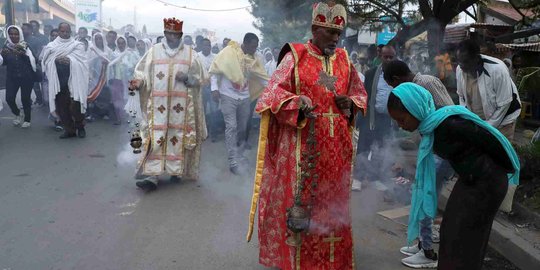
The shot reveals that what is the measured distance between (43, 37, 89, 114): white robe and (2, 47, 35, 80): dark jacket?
1.34 ft

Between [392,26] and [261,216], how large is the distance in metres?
5.80

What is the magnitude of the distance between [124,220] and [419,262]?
283 centimetres

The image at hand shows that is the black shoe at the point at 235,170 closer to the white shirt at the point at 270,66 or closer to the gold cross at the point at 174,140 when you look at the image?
the gold cross at the point at 174,140

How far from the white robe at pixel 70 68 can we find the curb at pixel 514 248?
7310 millimetres

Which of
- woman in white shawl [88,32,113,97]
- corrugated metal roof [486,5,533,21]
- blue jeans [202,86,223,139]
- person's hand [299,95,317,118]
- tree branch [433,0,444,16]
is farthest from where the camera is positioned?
corrugated metal roof [486,5,533,21]

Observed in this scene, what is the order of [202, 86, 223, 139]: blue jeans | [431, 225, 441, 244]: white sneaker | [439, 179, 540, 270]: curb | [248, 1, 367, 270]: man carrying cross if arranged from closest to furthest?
[248, 1, 367, 270]: man carrying cross, [439, 179, 540, 270]: curb, [431, 225, 441, 244]: white sneaker, [202, 86, 223, 139]: blue jeans

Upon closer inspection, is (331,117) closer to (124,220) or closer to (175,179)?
(124,220)

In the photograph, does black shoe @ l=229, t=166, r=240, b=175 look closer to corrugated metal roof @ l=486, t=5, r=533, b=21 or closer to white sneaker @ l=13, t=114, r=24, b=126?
white sneaker @ l=13, t=114, r=24, b=126

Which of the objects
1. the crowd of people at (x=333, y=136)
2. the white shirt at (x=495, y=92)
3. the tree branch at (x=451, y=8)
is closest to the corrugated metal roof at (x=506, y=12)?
the tree branch at (x=451, y=8)

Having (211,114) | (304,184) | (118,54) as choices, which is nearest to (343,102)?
(304,184)

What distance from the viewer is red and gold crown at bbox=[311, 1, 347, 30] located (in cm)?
351

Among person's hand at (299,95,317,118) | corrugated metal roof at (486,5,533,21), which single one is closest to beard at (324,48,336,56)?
person's hand at (299,95,317,118)

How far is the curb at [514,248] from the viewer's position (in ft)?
13.0

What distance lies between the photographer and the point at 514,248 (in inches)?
166
